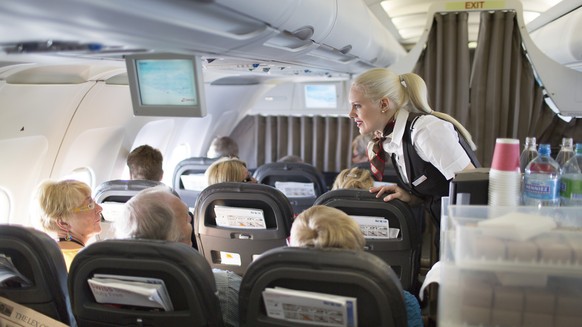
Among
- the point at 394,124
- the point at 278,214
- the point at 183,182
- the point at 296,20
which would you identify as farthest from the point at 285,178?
the point at 296,20

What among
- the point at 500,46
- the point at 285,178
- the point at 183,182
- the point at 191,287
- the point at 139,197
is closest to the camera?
the point at 191,287

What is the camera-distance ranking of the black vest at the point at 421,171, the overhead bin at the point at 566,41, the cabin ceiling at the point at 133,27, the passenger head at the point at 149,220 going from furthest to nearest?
1. the overhead bin at the point at 566,41
2. the black vest at the point at 421,171
3. the passenger head at the point at 149,220
4. the cabin ceiling at the point at 133,27

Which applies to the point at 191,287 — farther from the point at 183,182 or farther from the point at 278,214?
the point at 183,182

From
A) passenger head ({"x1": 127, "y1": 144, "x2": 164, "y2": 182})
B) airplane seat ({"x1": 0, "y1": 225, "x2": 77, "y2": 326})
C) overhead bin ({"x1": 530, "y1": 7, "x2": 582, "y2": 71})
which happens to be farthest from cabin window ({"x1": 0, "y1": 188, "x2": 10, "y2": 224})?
overhead bin ({"x1": 530, "y1": 7, "x2": 582, "y2": 71})

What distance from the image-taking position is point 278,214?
10.9ft

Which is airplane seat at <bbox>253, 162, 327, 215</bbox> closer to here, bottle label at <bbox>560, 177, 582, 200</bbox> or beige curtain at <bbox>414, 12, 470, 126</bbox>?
beige curtain at <bbox>414, 12, 470, 126</bbox>

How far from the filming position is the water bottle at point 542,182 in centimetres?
196

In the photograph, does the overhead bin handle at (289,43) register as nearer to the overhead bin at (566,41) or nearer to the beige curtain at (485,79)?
the beige curtain at (485,79)

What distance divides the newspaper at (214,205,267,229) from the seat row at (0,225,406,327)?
130cm

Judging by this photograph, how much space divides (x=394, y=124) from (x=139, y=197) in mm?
1504

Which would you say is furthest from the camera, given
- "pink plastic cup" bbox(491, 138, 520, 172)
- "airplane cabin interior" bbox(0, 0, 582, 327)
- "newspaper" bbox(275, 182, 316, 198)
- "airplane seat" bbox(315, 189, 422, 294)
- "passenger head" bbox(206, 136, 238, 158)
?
"passenger head" bbox(206, 136, 238, 158)

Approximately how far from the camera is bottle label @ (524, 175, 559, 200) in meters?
1.96

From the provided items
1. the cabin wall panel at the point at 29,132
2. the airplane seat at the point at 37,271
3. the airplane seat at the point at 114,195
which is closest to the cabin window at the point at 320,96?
the cabin wall panel at the point at 29,132

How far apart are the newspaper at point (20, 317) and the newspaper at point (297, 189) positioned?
137 inches
